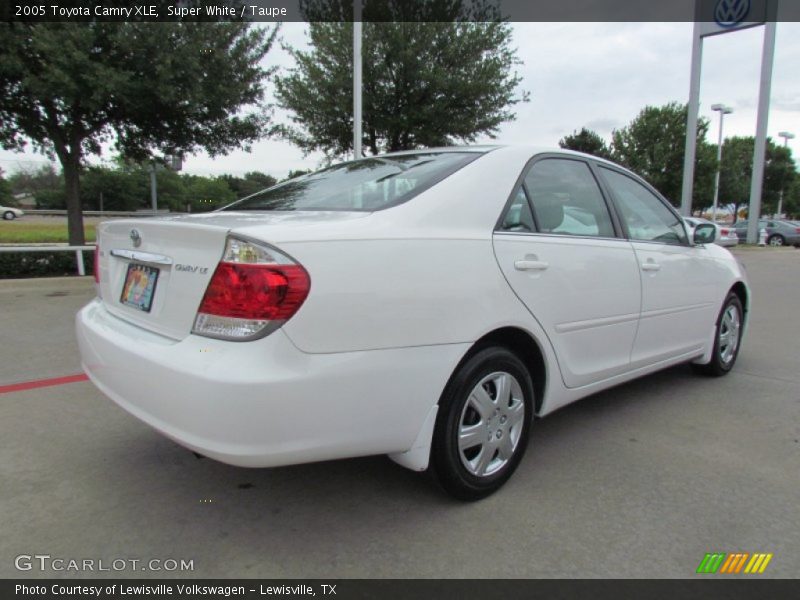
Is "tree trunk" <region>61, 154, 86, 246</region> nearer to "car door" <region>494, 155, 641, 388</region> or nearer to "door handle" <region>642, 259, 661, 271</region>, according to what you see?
"car door" <region>494, 155, 641, 388</region>

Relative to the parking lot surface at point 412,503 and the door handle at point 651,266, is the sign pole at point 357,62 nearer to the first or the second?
the door handle at point 651,266

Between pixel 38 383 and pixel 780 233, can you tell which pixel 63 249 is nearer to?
pixel 38 383

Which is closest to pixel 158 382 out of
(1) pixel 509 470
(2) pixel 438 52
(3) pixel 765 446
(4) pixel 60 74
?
(1) pixel 509 470

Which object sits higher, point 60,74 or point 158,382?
point 60,74

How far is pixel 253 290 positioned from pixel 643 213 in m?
2.80

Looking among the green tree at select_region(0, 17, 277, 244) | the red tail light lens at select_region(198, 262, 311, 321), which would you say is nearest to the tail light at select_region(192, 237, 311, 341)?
the red tail light lens at select_region(198, 262, 311, 321)

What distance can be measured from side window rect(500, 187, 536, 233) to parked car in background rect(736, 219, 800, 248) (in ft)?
115

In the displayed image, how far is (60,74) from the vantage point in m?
9.12

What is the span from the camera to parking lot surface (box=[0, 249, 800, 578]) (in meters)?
2.17

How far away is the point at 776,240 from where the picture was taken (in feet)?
108

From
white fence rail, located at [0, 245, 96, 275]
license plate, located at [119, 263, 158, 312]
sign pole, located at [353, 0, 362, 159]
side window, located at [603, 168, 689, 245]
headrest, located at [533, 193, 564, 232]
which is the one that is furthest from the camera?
sign pole, located at [353, 0, 362, 159]

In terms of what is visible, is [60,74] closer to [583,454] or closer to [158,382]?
[158,382]

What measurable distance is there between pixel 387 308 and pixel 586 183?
183cm
